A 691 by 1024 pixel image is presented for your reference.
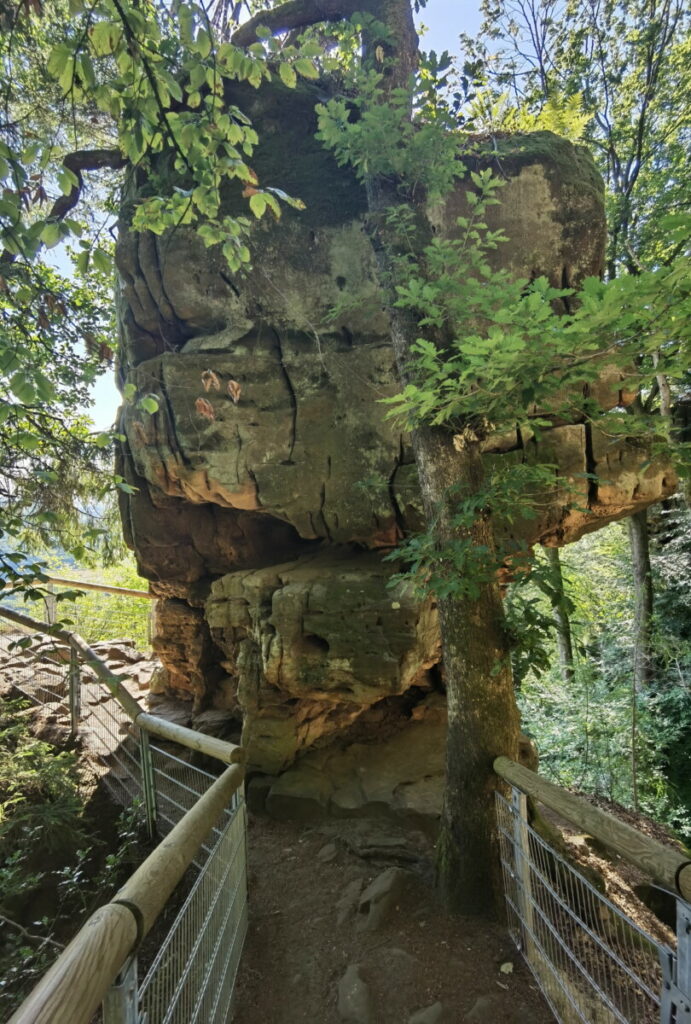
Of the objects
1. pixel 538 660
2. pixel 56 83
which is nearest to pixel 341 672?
pixel 538 660

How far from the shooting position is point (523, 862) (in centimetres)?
261

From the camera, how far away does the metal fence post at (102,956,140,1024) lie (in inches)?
46.5

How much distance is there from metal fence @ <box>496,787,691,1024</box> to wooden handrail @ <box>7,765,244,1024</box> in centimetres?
160

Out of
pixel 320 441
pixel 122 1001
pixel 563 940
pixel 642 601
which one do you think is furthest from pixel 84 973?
pixel 642 601

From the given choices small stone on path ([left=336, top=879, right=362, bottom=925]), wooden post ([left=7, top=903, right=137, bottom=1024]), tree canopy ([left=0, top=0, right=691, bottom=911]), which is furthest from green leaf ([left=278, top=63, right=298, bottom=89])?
small stone on path ([left=336, top=879, right=362, bottom=925])

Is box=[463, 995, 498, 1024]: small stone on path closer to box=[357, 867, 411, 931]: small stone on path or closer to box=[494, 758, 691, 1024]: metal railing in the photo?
box=[494, 758, 691, 1024]: metal railing

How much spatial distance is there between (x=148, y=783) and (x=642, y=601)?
30.6 ft

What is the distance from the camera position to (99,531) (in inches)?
122

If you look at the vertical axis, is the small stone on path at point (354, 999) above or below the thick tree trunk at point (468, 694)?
below

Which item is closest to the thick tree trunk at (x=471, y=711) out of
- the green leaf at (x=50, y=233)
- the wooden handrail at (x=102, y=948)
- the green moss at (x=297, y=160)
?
the wooden handrail at (x=102, y=948)

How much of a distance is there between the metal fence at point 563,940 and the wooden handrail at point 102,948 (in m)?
1.60

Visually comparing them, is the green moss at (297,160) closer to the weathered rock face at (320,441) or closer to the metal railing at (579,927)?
the weathered rock face at (320,441)

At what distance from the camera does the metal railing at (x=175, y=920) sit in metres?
1.07

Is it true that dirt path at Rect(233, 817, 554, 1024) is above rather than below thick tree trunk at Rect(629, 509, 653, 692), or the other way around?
below
